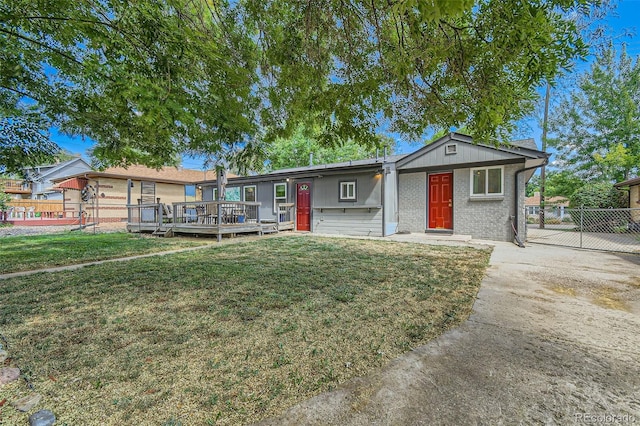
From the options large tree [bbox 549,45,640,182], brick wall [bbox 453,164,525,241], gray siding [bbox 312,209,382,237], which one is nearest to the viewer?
brick wall [bbox 453,164,525,241]

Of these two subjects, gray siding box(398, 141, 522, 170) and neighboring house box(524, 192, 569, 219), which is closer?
gray siding box(398, 141, 522, 170)

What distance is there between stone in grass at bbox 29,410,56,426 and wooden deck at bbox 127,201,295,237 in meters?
8.41

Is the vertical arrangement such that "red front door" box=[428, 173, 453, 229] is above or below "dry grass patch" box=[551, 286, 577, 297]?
above

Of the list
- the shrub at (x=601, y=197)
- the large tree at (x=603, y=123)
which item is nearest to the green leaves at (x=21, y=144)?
the shrub at (x=601, y=197)

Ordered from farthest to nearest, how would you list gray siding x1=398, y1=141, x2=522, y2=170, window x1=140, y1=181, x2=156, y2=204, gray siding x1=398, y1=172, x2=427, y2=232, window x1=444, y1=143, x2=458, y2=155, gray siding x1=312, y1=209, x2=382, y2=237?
window x1=140, y1=181, x2=156, y2=204 < gray siding x1=398, y1=172, x2=427, y2=232 < gray siding x1=312, y1=209, x2=382, y2=237 < window x1=444, y1=143, x2=458, y2=155 < gray siding x1=398, y1=141, x2=522, y2=170

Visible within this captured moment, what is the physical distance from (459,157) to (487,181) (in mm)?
1278

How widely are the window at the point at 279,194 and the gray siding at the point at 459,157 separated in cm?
558

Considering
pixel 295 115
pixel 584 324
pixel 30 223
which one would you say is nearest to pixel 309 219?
pixel 295 115

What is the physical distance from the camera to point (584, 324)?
2578 millimetres

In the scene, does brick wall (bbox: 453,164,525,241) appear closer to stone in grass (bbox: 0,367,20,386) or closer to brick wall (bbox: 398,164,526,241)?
brick wall (bbox: 398,164,526,241)

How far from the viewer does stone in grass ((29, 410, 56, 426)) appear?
136cm

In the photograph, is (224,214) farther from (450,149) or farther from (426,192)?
(450,149)

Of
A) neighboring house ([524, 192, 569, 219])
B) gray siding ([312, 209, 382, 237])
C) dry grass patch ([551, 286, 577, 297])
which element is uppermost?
neighboring house ([524, 192, 569, 219])

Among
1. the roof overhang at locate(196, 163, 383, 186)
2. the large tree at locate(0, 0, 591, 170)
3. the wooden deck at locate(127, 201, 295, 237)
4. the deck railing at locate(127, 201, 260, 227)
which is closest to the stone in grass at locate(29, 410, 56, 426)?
the large tree at locate(0, 0, 591, 170)
